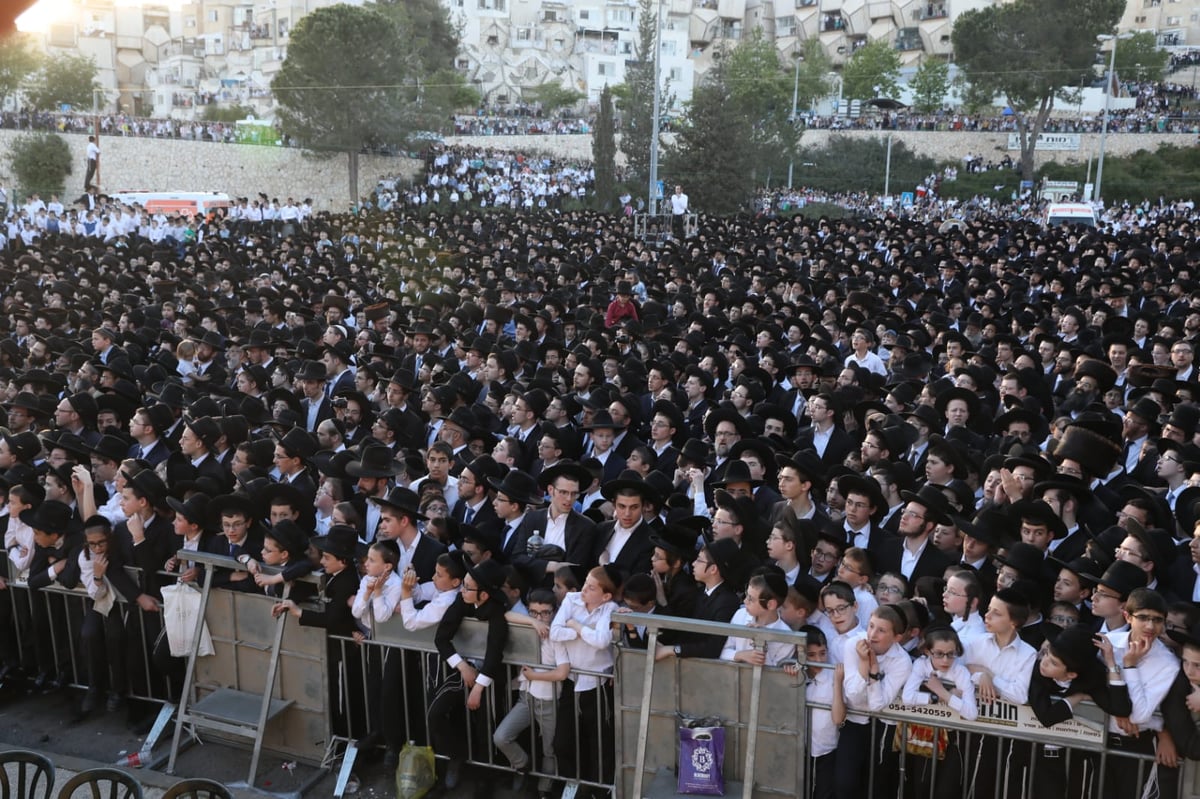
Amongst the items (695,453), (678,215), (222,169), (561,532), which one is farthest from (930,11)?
(561,532)

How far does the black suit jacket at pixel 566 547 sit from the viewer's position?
602 centimetres

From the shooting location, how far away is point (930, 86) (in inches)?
2532

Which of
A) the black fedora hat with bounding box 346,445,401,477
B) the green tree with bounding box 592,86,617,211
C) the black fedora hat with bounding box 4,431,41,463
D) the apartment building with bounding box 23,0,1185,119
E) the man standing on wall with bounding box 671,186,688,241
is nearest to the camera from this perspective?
the black fedora hat with bounding box 346,445,401,477

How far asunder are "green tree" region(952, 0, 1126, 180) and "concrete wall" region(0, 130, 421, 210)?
30169 millimetres

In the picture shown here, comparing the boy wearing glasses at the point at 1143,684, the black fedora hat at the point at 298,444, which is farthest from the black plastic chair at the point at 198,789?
the black fedora hat at the point at 298,444

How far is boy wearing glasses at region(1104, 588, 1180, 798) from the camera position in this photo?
4641 mm

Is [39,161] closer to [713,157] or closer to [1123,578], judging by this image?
[713,157]

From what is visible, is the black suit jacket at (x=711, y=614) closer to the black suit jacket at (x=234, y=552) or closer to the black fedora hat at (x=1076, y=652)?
the black fedora hat at (x=1076, y=652)

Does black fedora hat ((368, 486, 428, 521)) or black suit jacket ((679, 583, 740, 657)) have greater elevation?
black fedora hat ((368, 486, 428, 521))

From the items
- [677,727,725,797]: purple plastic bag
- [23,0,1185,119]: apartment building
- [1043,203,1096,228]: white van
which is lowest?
[677,727,725,797]: purple plastic bag

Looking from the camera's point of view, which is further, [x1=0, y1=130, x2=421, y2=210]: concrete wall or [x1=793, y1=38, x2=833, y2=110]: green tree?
[x1=793, y1=38, x2=833, y2=110]: green tree

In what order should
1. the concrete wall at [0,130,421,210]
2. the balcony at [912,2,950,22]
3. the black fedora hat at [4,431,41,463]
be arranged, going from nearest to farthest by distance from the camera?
1. the black fedora hat at [4,431,41,463]
2. the concrete wall at [0,130,421,210]
3. the balcony at [912,2,950,22]

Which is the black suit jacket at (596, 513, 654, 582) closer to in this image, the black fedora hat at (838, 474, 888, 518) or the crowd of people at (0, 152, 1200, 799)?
the crowd of people at (0, 152, 1200, 799)

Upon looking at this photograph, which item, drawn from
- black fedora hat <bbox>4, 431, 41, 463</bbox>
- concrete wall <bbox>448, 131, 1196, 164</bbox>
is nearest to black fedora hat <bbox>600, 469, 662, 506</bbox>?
black fedora hat <bbox>4, 431, 41, 463</bbox>
